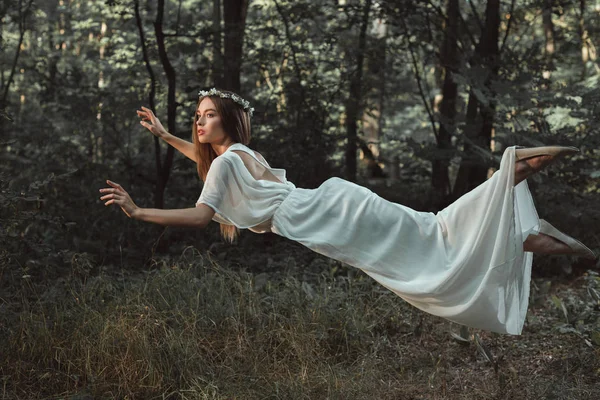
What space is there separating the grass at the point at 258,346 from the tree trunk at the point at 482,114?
6.59 feet

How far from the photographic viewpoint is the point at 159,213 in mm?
3121

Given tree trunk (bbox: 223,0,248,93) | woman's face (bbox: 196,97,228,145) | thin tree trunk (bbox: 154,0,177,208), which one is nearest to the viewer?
woman's face (bbox: 196,97,228,145)

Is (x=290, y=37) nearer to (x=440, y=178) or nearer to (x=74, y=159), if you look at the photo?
(x=440, y=178)

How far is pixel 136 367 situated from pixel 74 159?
569 cm

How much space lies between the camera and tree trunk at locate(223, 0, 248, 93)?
22.7ft

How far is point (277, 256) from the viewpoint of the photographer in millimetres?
6578

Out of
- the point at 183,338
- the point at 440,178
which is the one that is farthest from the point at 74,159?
the point at 183,338

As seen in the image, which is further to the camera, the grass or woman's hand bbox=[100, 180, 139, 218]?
the grass

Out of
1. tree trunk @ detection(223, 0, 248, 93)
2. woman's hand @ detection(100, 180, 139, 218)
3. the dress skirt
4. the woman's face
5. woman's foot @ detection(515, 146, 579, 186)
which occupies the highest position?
tree trunk @ detection(223, 0, 248, 93)

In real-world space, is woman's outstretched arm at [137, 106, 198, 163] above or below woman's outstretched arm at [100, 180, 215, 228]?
above

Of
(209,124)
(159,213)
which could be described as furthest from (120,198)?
(209,124)

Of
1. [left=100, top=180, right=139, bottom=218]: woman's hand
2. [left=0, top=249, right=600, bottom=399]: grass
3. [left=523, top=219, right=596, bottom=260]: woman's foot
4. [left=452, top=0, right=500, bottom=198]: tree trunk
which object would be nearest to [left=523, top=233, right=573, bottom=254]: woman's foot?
[left=523, top=219, right=596, bottom=260]: woman's foot

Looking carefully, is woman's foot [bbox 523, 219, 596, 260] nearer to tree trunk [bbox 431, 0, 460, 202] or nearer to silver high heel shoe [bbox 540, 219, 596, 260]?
silver high heel shoe [bbox 540, 219, 596, 260]

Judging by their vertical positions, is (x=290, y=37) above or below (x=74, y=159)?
above
